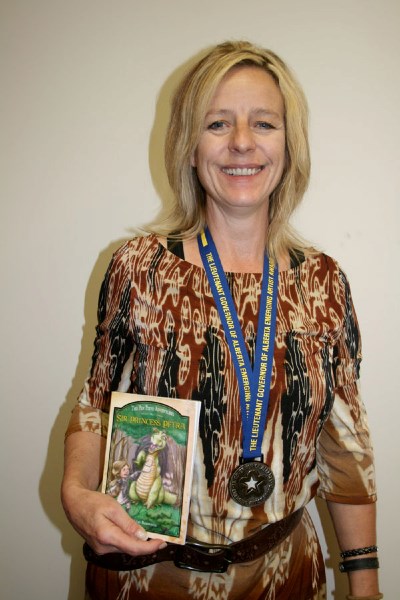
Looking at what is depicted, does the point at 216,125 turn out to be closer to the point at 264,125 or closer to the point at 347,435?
the point at 264,125

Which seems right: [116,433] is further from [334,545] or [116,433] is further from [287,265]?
[334,545]

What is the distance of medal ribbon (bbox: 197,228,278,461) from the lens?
1.29 meters

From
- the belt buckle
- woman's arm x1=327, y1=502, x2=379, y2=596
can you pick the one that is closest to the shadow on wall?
the belt buckle

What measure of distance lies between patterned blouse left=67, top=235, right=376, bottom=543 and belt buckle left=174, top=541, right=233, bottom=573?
36mm

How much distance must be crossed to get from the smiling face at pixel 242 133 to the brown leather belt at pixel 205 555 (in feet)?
2.73

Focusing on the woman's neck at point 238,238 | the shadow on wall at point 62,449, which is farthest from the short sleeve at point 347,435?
the shadow on wall at point 62,449

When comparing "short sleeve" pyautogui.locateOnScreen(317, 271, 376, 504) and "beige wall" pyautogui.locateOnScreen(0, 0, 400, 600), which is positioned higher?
"beige wall" pyautogui.locateOnScreen(0, 0, 400, 600)

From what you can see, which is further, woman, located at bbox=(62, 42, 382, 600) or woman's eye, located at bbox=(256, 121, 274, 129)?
woman's eye, located at bbox=(256, 121, 274, 129)

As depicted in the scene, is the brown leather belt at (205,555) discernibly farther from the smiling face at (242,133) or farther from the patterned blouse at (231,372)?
the smiling face at (242,133)

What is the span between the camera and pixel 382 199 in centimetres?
193

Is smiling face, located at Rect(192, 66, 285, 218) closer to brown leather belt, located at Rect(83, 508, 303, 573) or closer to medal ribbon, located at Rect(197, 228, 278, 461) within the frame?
medal ribbon, located at Rect(197, 228, 278, 461)

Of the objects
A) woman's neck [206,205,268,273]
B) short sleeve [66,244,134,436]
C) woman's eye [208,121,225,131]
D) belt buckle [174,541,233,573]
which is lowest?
belt buckle [174,541,233,573]

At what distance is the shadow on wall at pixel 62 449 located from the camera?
1.96m

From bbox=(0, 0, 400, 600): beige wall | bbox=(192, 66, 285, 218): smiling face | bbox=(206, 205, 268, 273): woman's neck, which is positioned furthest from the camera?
bbox=(0, 0, 400, 600): beige wall
